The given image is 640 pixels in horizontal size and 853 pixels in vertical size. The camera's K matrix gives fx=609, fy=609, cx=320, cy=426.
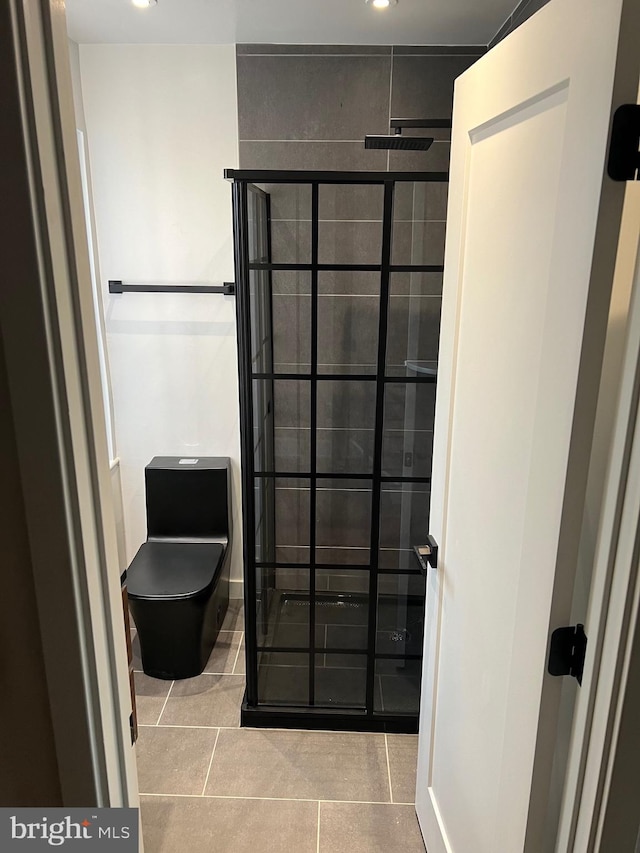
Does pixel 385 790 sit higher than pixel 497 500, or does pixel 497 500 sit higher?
pixel 497 500

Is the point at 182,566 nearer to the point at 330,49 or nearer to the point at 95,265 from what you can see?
the point at 95,265

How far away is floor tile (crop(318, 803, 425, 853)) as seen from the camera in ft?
6.23

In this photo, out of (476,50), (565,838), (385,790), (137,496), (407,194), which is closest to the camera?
(565,838)

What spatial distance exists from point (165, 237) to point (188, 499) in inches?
47.6

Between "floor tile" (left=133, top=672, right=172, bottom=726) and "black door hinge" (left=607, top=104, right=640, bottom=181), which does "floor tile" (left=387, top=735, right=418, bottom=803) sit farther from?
"black door hinge" (left=607, top=104, right=640, bottom=181)

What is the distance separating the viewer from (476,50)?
96.8 inches

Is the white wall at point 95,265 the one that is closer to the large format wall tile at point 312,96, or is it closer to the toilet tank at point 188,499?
the toilet tank at point 188,499

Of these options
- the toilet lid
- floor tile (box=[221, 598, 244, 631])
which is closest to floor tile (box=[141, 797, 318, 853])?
the toilet lid

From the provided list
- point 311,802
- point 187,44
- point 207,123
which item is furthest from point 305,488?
point 187,44

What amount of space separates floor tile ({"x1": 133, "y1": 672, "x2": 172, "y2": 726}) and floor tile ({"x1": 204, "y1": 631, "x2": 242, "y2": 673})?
207mm

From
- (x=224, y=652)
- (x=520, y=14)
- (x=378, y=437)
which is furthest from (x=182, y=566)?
(x=520, y=14)

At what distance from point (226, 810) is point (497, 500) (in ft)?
4.98

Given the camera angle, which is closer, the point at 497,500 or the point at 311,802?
the point at 497,500

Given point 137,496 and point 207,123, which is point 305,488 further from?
point 207,123
